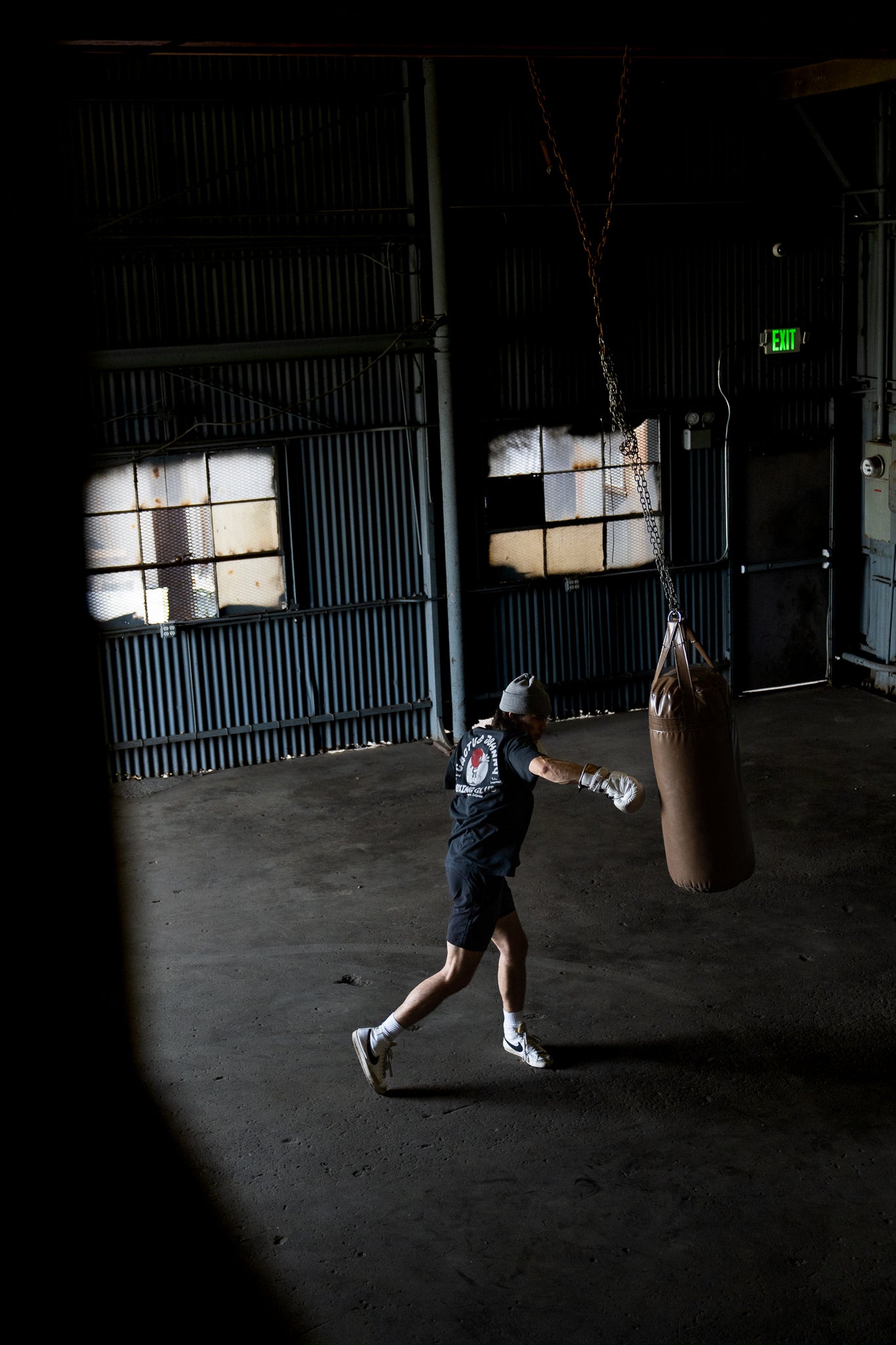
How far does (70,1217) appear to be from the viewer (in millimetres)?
1875

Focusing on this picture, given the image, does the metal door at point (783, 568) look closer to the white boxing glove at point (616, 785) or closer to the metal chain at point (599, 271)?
the metal chain at point (599, 271)

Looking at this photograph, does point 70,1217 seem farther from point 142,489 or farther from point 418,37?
point 142,489

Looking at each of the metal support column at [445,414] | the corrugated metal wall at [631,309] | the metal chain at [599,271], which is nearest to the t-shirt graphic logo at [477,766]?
the metal chain at [599,271]

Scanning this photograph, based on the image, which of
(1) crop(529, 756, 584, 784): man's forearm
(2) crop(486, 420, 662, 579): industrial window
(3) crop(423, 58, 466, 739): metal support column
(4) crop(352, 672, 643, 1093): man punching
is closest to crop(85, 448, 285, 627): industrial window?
(3) crop(423, 58, 466, 739): metal support column

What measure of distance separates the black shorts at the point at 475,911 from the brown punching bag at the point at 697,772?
107cm

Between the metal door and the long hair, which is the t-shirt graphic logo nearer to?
the long hair

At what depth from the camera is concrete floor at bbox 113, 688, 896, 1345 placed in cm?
516

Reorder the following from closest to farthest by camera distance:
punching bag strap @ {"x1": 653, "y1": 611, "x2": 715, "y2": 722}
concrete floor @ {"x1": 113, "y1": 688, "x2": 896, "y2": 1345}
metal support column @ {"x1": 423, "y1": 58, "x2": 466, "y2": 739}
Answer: concrete floor @ {"x1": 113, "y1": 688, "x2": 896, "y2": 1345} → punching bag strap @ {"x1": 653, "y1": 611, "x2": 715, "y2": 722} → metal support column @ {"x1": 423, "y1": 58, "x2": 466, "y2": 739}

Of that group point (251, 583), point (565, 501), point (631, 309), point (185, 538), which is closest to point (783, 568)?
point (565, 501)

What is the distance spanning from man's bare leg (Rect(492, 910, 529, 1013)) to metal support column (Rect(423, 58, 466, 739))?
5.54 m

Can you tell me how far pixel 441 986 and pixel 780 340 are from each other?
28.3 feet

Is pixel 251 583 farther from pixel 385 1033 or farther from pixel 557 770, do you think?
pixel 557 770

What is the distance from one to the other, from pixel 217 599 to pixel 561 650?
3.33m

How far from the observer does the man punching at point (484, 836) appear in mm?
6383
